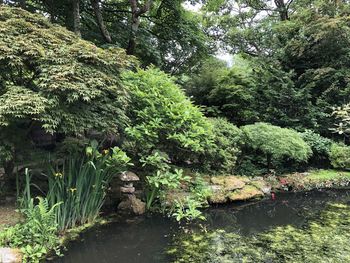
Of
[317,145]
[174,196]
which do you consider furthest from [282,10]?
[174,196]

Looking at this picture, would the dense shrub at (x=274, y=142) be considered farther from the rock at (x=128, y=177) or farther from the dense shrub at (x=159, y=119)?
the rock at (x=128, y=177)

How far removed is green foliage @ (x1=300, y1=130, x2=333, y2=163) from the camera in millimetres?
9062

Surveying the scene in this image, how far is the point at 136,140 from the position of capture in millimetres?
5320

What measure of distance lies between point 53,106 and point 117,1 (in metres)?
7.46

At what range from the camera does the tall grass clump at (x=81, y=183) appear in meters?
4.39

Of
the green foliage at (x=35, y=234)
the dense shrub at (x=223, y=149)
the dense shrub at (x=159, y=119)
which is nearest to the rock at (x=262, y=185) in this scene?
the dense shrub at (x=223, y=149)

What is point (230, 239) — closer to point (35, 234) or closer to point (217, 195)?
point (217, 195)

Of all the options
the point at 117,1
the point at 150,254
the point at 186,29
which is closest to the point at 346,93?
the point at 186,29

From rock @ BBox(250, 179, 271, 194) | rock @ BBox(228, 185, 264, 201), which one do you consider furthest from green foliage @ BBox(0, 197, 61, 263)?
rock @ BBox(250, 179, 271, 194)

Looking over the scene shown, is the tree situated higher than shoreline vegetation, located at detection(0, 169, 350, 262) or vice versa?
the tree

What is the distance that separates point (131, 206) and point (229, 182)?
7.70 ft

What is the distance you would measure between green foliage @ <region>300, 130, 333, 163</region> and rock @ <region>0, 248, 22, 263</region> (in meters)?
7.66

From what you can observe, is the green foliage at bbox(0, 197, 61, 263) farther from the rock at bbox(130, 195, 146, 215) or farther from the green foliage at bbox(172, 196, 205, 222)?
the green foliage at bbox(172, 196, 205, 222)

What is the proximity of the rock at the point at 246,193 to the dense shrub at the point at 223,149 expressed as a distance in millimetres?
691
